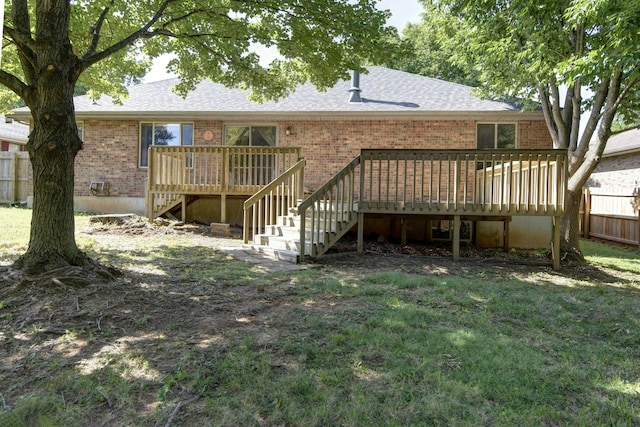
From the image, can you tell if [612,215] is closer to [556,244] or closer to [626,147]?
[626,147]

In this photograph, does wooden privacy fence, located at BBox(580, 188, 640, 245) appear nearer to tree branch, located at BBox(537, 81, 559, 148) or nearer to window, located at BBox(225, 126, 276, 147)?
tree branch, located at BBox(537, 81, 559, 148)

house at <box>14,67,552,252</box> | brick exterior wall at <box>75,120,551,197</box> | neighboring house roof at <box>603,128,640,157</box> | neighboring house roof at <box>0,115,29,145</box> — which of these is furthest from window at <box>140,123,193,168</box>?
neighboring house roof at <box>603,128,640,157</box>

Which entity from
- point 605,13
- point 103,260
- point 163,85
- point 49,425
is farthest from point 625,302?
point 163,85

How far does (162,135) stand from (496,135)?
405 inches

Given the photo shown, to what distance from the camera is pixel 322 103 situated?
485 inches

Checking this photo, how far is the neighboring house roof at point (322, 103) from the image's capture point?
1148 centimetres

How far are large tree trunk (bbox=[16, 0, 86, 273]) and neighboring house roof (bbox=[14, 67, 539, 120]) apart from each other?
742 cm

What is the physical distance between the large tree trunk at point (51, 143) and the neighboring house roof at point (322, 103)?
7.42 meters

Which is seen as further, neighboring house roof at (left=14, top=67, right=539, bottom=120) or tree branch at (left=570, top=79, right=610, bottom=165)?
neighboring house roof at (left=14, top=67, right=539, bottom=120)

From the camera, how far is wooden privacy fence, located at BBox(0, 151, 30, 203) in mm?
15391

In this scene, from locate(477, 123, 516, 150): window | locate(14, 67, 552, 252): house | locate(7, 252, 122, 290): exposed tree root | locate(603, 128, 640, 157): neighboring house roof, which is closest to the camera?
locate(7, 252, 122, 290): exposed tree root

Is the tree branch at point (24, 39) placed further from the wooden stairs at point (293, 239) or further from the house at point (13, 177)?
the house at point (13, 177)

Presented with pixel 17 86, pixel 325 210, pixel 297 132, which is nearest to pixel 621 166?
pixel 297 132

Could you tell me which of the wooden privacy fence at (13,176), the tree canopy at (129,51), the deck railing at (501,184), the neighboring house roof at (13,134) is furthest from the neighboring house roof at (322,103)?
the neighboring house roof at (13,134)
